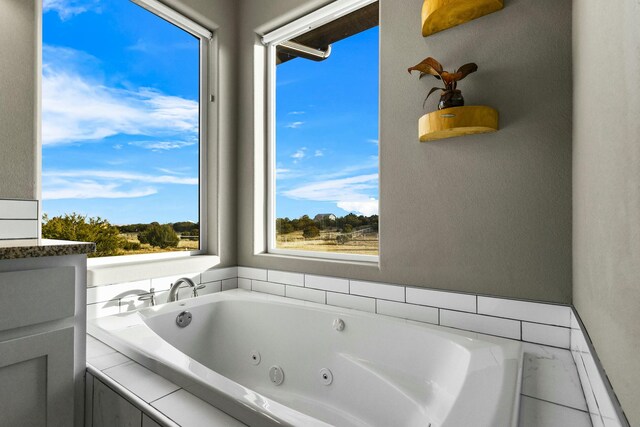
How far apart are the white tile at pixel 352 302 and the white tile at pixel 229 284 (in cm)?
81

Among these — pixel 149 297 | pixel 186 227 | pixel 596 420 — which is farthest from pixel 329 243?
pixel 596 420

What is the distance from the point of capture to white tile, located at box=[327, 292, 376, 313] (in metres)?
1.81

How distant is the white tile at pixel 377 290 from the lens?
1.72 meters

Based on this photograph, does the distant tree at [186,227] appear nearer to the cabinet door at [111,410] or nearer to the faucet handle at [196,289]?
the faucet handle at [196,289]

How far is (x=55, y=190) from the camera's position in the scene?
5.67 feet

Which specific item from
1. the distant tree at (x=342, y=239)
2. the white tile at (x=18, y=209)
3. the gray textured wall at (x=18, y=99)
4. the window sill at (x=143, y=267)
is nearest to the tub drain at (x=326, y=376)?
the distant tree at (x=342, y=239)

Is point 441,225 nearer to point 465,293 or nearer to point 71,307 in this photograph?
point 465,293

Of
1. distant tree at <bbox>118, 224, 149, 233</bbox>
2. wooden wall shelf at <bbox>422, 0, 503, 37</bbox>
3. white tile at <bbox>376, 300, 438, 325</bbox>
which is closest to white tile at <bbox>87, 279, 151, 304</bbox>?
distant tree at <bbox>118, 224, 149, 233</bbox>

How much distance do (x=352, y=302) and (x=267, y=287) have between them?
2.17ft

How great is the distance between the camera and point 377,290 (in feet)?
5.87

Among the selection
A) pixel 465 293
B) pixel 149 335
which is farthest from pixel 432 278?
pixel 149 335

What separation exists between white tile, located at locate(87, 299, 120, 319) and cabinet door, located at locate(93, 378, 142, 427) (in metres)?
0.70

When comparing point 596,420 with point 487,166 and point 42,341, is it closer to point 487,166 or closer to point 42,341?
point 487,166

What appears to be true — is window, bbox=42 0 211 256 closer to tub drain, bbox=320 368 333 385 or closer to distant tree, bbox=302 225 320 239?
distant tree, bbox=302 225 320 239
